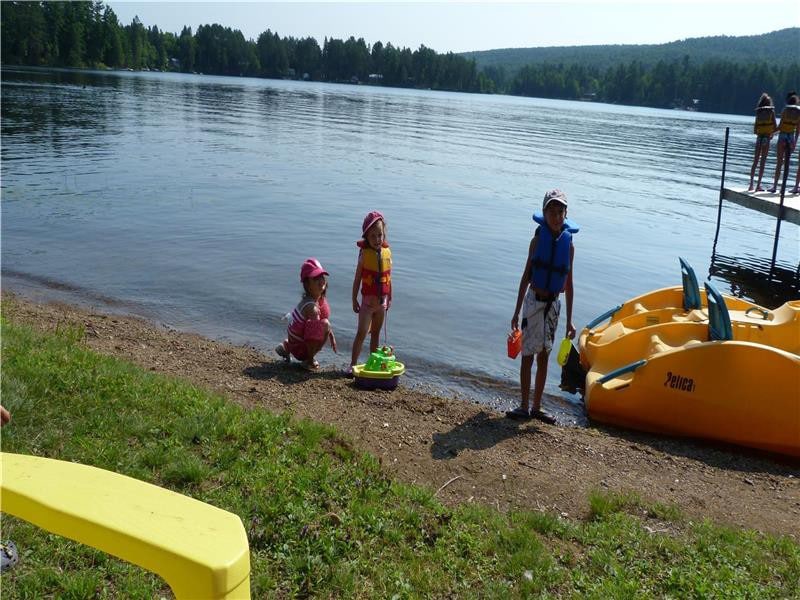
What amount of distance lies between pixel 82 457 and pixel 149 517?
2.99 metres

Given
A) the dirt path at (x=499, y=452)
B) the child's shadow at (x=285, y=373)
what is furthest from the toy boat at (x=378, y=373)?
the child's shadow at (x=285, y=373)

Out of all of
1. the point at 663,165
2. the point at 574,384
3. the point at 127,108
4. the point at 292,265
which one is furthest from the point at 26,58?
the point at 574,384

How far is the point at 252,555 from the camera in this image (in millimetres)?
4012

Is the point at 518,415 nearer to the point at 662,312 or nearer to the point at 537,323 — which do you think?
the point at 537,323

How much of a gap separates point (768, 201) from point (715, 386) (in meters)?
11.7

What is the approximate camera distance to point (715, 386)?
294 inches

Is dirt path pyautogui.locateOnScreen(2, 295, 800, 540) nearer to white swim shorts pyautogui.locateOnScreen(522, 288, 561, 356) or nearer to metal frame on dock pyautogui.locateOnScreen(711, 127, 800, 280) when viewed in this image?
white swim shorts pyautogui.locateOnScreen(522, 288, 561, 356)

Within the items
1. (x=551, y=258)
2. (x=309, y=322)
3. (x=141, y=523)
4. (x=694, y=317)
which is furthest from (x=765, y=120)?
(x=141, y=523)

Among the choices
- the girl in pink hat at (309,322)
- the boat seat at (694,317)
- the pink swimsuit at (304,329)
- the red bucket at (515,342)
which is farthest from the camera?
the boat seat at (694,317)

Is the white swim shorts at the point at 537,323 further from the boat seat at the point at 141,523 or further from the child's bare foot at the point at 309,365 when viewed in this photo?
the boat seat at the point at 141,523

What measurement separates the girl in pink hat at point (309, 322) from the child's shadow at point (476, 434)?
2.04 m

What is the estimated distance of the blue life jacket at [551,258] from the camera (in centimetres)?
709

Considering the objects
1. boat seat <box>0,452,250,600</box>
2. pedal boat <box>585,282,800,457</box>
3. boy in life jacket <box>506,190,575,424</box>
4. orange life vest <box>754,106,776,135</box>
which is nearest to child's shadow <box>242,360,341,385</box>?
boy in life jacket <box>506,190,575,424</box>

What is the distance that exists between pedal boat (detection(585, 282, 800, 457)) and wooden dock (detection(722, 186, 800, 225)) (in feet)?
28.7
